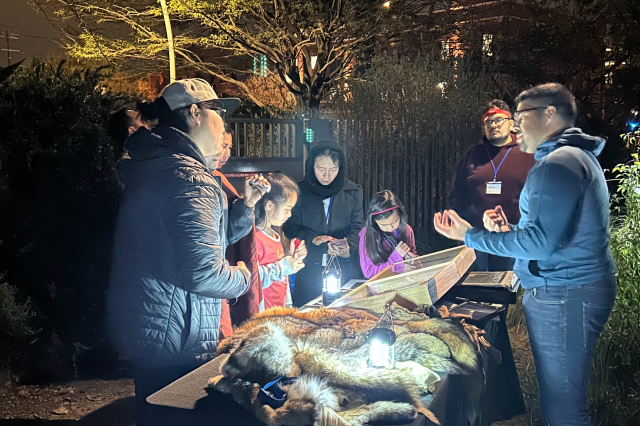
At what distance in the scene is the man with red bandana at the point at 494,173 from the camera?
409 cm

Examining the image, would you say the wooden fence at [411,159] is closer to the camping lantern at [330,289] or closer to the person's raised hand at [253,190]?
the camping lantern at [330,289]

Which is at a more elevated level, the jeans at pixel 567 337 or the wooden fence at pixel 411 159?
the wooden fence at pixel 411 159

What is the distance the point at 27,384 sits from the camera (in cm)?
377

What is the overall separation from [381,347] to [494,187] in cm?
239

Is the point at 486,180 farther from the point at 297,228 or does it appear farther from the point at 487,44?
the point at 487,44

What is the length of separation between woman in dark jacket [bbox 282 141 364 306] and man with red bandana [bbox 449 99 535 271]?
0.92 meters

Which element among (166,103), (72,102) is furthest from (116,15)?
(166,103)

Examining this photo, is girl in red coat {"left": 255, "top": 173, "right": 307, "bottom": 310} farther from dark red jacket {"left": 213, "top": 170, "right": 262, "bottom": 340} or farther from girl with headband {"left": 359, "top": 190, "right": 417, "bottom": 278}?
girl with headband {"left": 359, "top": 190, "right": 417, "bottom": 278}

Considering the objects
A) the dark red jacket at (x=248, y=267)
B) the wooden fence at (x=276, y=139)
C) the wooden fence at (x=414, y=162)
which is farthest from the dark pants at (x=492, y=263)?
the wooden fence at (x=414, y=162)

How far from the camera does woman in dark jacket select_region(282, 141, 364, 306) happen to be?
12.1 feet

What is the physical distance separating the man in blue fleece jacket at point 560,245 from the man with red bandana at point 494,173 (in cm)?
168

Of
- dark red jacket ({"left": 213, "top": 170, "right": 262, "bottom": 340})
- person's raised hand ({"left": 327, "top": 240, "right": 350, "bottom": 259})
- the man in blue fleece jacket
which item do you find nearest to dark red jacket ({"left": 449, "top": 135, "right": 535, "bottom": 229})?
person's raised hand ({"left": 327, "top": 240, "right": 350, "bottom": 259})

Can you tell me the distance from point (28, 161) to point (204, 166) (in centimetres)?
188

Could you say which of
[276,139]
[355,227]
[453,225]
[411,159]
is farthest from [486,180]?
[411,159]
